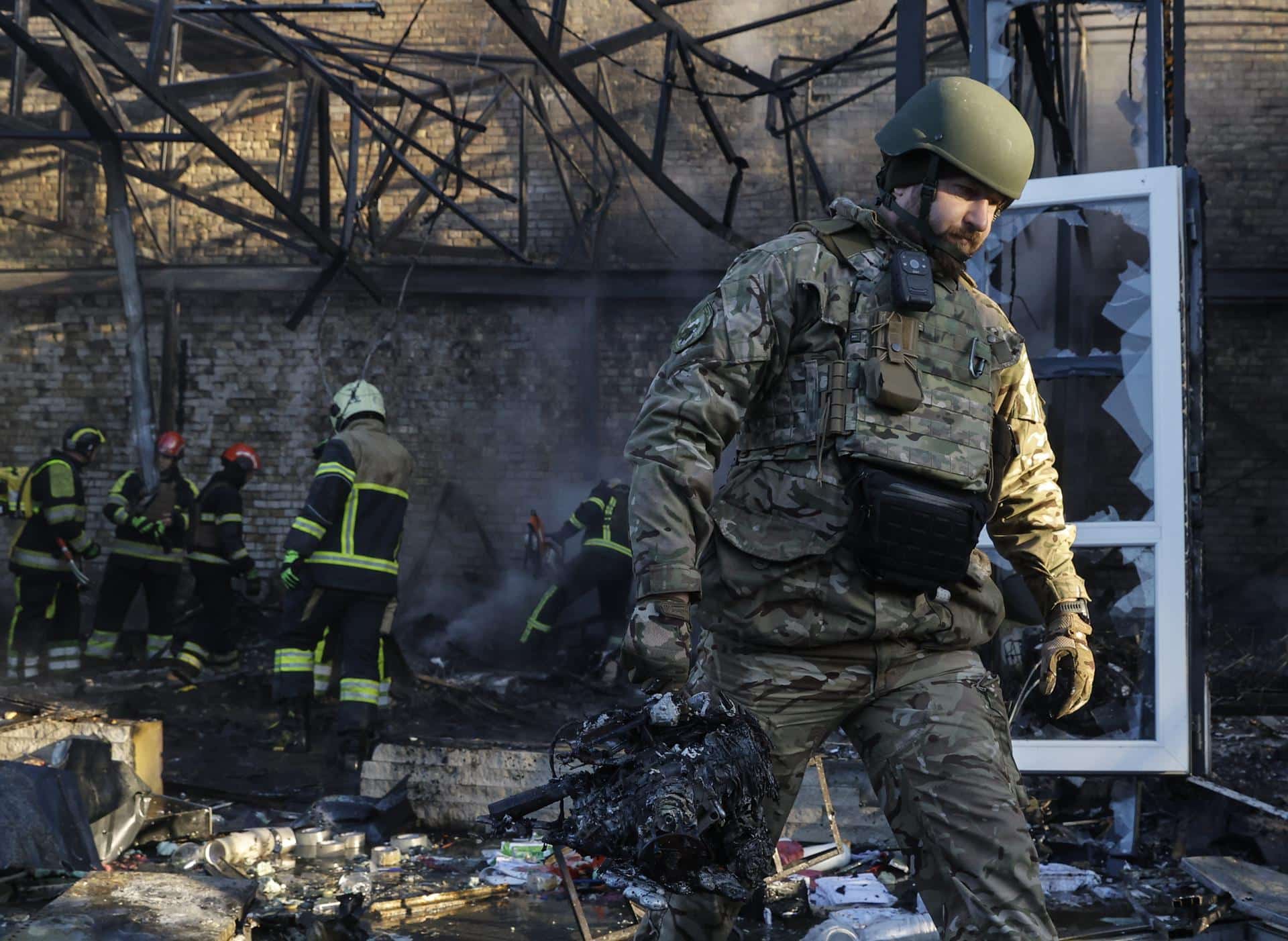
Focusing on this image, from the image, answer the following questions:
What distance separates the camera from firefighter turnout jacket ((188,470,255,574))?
9.41 metres

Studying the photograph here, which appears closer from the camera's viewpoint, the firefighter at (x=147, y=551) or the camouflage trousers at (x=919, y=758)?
the camouflage trousers at (x=919, y=758)

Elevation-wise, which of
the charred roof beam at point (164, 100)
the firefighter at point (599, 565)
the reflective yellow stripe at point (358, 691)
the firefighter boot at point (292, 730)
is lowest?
the firefighter boot at point (292, 730)

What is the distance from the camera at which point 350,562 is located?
270 inches

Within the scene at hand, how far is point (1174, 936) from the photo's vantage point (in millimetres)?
3740

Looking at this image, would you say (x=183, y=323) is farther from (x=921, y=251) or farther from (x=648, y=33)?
(x=921, y=251)

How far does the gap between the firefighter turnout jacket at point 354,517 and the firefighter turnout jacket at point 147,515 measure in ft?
10.7

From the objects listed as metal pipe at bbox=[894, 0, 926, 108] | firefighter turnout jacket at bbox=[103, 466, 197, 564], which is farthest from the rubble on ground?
firefighter turnout jacket at bbox=[103, 466, 197, 564]

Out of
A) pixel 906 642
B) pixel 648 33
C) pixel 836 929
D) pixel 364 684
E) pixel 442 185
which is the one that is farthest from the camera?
pixel 442 185

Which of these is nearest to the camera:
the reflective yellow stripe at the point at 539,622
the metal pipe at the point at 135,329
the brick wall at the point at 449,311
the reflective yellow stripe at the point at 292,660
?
the reflective yellow stripe at the point at 292,660

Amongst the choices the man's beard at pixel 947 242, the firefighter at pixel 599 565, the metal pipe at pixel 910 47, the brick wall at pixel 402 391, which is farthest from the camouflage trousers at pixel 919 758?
the brick wall at pixel 402 391

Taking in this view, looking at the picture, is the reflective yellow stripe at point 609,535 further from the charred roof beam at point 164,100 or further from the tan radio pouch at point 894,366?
the tan radio pouch at point 894,366

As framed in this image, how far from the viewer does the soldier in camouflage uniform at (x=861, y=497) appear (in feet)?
8.09

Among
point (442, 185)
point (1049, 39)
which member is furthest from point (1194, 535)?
point (442, 185)

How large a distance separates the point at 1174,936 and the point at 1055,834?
4.31 feet
